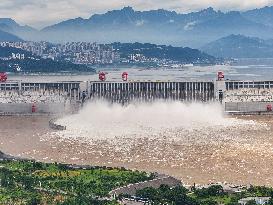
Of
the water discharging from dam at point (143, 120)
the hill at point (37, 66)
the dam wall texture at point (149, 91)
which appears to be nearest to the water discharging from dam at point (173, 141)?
the water discharging from dam at point (143, 120)

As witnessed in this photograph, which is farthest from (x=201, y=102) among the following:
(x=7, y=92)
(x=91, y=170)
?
(x=91, y=170)

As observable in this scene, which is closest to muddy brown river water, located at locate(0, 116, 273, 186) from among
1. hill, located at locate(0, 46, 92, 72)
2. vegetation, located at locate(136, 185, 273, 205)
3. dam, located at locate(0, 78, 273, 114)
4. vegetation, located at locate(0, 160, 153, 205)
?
vegetation, located at locate(0, 160, 153, 205)

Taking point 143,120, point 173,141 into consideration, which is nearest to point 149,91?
point 143,120

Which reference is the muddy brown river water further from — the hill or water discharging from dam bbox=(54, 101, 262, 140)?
the hill

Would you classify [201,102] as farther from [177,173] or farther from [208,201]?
[208,201]

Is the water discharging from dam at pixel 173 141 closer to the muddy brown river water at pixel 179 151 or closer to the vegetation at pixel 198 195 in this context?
the muddy brown river water at pixel 179 151

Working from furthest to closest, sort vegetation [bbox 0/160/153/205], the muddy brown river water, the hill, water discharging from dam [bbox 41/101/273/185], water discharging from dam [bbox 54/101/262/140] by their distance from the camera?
the hill
water discharging from dam [bbox 54/101/262/140]
water discharging from dam [bbox 41/101/273/185]
the muddy brown river water
vegetation [bbox 0/160/153/205]
